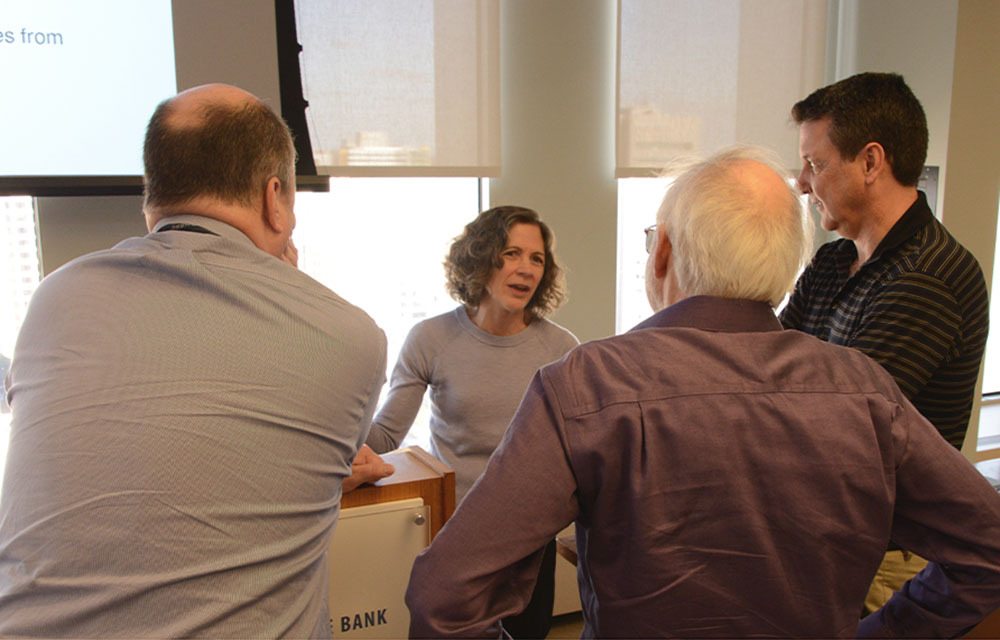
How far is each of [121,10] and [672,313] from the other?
2.21 meters

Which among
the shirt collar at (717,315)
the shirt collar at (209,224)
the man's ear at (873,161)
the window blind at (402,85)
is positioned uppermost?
the window blind at (402,85)

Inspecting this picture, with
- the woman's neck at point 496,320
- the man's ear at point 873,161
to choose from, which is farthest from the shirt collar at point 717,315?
the woman's neck at point 496,320

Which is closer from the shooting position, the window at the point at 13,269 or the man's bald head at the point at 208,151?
the man's bald head at the point at 208,151

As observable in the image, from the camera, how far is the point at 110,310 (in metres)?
0.93

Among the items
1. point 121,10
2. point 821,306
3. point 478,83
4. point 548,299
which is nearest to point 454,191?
point 478,83

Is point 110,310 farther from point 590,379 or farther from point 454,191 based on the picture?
point 454,191

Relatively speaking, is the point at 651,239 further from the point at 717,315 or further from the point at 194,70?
the point at 194,70

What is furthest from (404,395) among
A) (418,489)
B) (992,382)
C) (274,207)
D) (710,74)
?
(992,382)

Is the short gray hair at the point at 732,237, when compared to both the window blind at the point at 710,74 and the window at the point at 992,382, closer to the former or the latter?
the window blind at the point at 710,74

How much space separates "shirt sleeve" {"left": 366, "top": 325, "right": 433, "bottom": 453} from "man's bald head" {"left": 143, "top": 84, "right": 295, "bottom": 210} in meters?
1.12

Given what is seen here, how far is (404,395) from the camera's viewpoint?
220 centimetres

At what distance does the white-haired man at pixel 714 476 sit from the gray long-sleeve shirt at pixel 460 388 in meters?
1.18

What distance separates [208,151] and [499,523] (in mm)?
732

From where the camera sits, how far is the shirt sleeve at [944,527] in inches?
37.5
